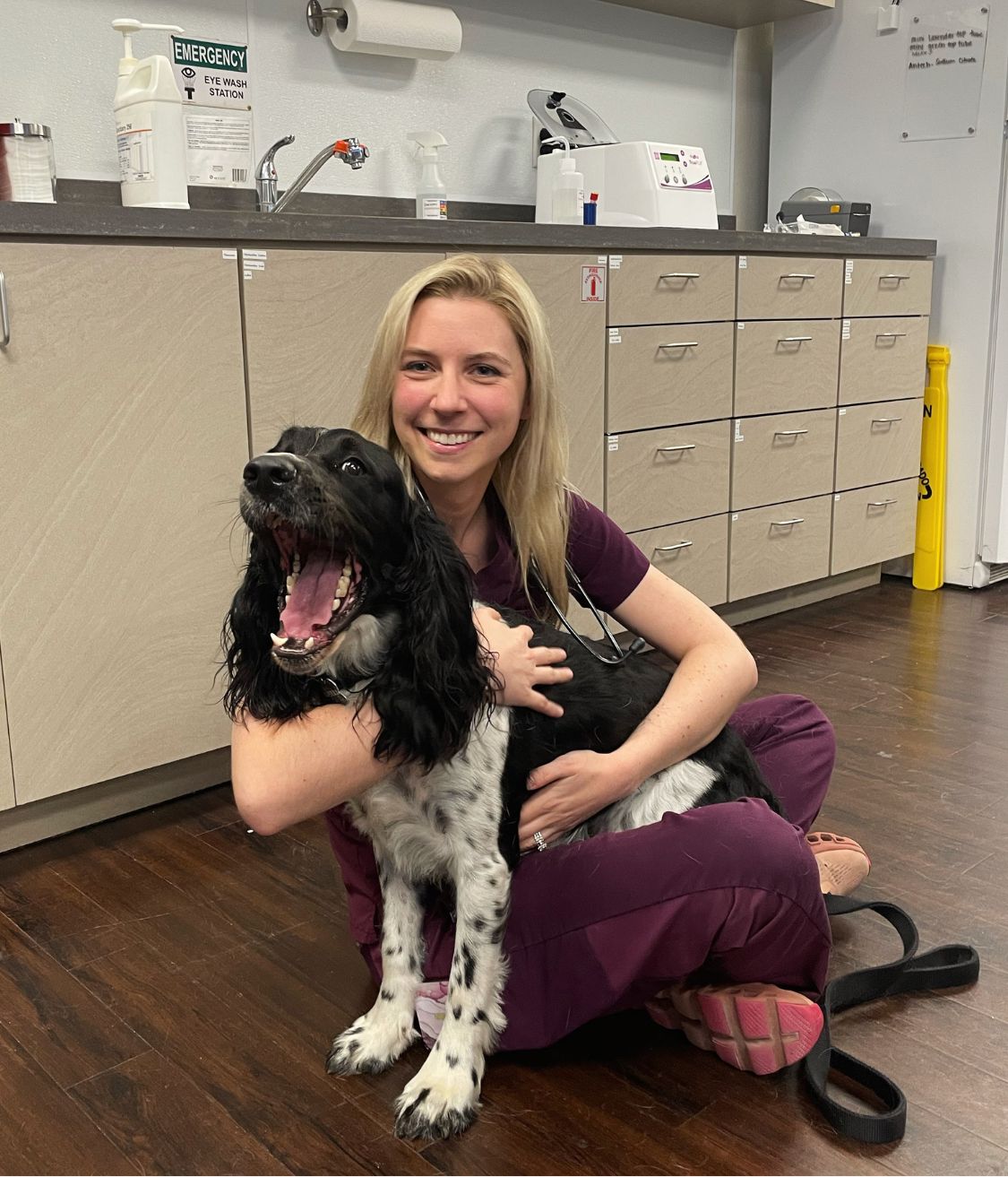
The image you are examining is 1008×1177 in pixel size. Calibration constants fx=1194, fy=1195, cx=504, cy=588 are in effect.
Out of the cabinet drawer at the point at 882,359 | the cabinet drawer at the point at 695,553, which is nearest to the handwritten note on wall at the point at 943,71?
the cabinet drawer at the point at 882,359

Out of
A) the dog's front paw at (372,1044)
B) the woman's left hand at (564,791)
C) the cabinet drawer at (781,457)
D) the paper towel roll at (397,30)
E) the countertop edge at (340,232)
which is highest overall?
the paper towel roll at (397,30)

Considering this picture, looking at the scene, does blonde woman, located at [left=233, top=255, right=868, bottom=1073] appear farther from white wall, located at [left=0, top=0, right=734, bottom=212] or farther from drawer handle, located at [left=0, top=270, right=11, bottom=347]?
white wall, located at [left=0, top=0, right=734, bottom=212]

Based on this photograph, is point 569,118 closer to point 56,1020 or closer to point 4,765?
point 4,765

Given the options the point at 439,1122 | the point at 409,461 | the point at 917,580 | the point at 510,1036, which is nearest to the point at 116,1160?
the point at 439,1122

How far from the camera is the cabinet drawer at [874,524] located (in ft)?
13.3

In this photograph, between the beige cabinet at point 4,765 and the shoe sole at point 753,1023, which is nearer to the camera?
the shoe sole at point 753,1023

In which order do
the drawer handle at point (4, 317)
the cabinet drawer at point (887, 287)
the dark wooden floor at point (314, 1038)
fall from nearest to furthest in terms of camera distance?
1. the dark wooden floor at point (314, 1038)
2. the drawer handle at point (4, 317)
3. the cabinet drawer at point (887, 287)

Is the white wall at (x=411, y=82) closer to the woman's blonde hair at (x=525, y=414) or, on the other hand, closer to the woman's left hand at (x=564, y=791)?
the woman's blonde hair at (x=525, y=414)

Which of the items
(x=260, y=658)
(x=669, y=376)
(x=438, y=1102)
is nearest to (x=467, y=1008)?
(x=438, y=1102)

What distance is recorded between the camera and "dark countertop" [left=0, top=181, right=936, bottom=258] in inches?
83.5

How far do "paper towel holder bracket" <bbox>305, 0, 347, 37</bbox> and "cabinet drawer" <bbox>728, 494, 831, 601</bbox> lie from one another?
179 centimetres

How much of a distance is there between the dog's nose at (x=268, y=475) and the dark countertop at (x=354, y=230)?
44.2 inches

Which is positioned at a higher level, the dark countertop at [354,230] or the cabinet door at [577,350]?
the dark countertop at [354,230]

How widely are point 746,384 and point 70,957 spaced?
2526 mm
